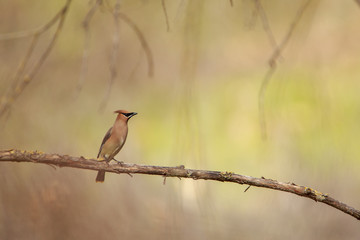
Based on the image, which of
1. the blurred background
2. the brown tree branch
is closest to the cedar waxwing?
the blurred background

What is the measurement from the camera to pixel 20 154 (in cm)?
215

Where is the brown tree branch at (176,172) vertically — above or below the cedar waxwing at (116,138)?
below

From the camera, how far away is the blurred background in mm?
2576

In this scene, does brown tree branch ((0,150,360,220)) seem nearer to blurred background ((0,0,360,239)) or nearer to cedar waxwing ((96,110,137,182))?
blurred background ((0,0,360,239))

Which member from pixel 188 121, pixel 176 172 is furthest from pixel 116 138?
pixel 176 172

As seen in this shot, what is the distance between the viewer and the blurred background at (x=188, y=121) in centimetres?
258

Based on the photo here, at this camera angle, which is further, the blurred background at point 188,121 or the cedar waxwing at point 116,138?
the cedar waxwing at point 116,138

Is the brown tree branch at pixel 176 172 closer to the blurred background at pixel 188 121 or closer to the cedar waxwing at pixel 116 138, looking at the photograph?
the blurred background at pixel 188 121

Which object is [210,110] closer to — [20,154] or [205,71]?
[205,71]

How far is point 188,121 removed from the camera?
231 centimetres

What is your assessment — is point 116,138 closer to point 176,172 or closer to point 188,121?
point 188,121

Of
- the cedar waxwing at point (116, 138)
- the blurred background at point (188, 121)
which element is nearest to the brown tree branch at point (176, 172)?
the blurred background at point (188, 121)

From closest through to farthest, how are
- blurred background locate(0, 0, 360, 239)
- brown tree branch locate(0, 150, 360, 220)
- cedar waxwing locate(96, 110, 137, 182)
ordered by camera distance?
brown tree branch locate(0, 150, 360, 220)
blurred background locate(0, 0, 360, 239)
cedar waxwing locate(96, 110, 137, 182)

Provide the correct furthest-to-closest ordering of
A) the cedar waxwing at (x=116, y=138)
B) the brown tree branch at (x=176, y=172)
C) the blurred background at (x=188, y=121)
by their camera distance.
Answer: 1. the cedar waxwing at (x=116, y=138)
2. the blurred background at (x=188, y=121)
3. the brown tree branch at (x=176, y=172)
